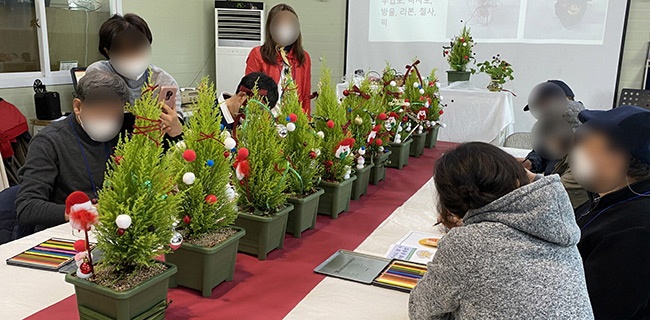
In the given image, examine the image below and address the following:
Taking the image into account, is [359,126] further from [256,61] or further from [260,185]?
[256,61]

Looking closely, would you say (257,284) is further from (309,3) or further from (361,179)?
(309,3)

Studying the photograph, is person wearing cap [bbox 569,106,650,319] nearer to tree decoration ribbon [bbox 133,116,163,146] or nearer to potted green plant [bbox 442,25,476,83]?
tree decoration ribbon [bbox 133,116,163,146]

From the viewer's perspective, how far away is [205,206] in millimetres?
1229

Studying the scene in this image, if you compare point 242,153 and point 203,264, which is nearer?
point 203,264

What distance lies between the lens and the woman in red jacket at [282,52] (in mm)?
2824

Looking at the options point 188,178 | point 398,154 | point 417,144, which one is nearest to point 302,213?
point 188,178

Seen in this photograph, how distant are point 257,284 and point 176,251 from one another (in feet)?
0.73

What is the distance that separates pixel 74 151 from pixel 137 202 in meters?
1.03

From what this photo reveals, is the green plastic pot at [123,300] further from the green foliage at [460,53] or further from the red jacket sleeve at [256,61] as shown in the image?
the green foliage at [460,53]

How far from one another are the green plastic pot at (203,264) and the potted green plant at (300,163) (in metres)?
0.35

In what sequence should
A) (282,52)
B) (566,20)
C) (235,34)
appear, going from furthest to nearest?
(235,34)
(566,20)
(282,52)

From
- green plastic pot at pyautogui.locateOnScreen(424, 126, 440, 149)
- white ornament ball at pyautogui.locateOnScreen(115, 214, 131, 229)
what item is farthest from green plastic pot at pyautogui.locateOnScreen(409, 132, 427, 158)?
white ornament ball at pyautogui.locateOnScreen(115, 214, 131, 229)

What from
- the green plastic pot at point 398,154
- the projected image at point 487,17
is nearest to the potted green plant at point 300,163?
the green plastic pot at point 398,154

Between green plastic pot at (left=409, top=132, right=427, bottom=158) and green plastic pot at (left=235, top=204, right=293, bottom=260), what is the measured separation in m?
1.44
